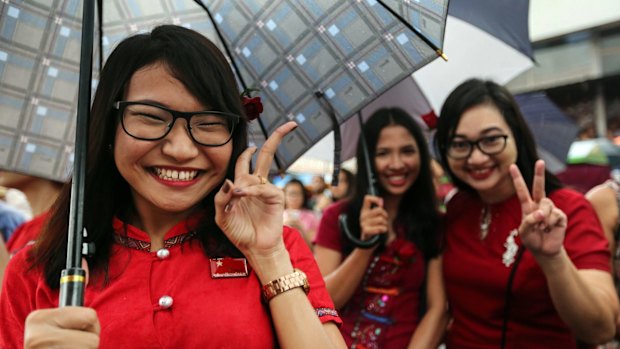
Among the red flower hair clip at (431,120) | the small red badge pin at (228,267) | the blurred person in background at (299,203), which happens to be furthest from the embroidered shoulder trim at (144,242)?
the blurred person in background at (299,203)

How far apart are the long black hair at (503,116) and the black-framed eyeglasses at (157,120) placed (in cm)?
143

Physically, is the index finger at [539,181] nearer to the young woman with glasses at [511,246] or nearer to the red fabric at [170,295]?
the young woman with glasses at [511,246]

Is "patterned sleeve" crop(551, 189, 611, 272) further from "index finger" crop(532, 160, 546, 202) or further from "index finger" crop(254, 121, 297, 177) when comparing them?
"index finger" crop(254, 121, 297, 177)

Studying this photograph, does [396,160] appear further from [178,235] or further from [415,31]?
[178,235]

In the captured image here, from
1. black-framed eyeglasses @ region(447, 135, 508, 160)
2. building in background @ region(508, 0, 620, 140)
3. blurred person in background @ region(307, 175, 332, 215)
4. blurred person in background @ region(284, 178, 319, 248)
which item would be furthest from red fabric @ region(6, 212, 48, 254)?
building in background @ region(508, 0, 620, 140)

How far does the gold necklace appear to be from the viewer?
2662 millimetres

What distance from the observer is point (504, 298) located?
2.44 meters

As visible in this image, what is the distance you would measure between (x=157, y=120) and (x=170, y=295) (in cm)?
50

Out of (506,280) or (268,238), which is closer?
(268,238)

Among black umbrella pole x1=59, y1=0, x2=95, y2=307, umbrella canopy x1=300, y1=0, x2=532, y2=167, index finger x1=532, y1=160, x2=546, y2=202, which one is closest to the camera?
black umbrella pole x1=59, y1=0, x2=95, y2=307

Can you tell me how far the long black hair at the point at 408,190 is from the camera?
9.78 feet

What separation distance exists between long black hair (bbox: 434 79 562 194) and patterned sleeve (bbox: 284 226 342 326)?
1.23m

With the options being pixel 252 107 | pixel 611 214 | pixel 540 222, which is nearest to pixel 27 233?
pixel 252 107

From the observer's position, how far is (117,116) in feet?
5.44
